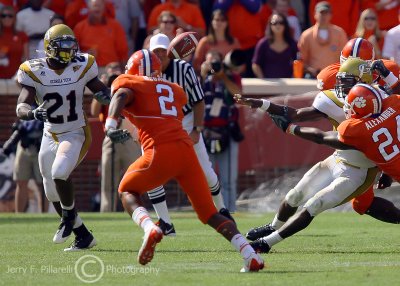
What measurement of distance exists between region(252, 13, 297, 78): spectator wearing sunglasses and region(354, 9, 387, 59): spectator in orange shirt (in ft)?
2.97

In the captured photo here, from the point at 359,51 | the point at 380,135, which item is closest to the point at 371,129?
the point at 380,135

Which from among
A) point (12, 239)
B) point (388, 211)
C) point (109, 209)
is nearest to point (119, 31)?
point (109, 209)

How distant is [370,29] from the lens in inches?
562

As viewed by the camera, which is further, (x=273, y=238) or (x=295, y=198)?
(x=295, y=198)

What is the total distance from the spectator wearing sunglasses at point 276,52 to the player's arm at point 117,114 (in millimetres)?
6905

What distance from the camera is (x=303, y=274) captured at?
7.47m

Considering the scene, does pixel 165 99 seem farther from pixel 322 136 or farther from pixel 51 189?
pixel 51 189

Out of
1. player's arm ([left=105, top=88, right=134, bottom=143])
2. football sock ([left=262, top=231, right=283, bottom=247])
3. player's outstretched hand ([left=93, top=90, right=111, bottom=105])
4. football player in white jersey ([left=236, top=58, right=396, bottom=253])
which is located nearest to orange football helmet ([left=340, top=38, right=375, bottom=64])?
football player in white jersey ([left=236, top=58, right=396, bottom=253])

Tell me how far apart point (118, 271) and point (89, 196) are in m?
7.11

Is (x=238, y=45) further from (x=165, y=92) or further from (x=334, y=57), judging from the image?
(x=165, y=92)

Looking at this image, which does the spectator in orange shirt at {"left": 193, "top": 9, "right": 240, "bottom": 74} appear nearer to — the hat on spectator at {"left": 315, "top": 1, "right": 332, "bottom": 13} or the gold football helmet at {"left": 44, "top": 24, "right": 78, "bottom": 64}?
the hat on spectator at {"left": 315, "top": 1, "right": 332, "bottom": 13}

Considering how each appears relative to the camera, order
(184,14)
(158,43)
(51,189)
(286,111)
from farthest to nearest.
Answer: (184,14) < (158,43) < (51,189) < (286,111)

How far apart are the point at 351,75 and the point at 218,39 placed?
6.09 metres

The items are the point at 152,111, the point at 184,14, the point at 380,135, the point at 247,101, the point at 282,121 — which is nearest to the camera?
the point at 152,111
